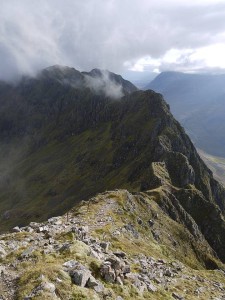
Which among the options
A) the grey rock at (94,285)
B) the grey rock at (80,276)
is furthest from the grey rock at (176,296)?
the grey rock at (80,276)

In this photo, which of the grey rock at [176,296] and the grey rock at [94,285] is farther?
the grey rock at [176,296]

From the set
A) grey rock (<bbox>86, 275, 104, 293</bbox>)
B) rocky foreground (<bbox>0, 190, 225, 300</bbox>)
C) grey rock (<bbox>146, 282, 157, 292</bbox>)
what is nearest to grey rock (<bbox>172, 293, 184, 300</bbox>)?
rocky foreground (<bbox>0, 190, 225, 300</bbox>)

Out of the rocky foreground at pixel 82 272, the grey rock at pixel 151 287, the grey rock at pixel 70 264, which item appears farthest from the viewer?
the grey rock at pixel 151 287

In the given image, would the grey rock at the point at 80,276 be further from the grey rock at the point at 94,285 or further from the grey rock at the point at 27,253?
the grey rock at the point at 27,253

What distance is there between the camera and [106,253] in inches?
1825

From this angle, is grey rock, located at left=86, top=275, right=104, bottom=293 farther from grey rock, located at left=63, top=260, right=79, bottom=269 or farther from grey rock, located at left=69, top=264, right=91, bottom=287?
grey rock, located at left=63, top=260, right=79, bottom=269

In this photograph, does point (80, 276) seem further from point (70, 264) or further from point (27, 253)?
point (27, 253)

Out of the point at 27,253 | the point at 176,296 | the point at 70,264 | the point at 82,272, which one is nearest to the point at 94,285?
the point at 82,272

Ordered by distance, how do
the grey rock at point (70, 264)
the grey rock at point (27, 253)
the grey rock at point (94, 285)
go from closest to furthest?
the grey rock at point (94, 285) → the grey rock at point (70, 264) → the grey rock at point (27, 253)

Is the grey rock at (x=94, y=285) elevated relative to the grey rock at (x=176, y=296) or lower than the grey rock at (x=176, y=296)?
elevated

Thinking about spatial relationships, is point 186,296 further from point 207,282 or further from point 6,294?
point 6,294

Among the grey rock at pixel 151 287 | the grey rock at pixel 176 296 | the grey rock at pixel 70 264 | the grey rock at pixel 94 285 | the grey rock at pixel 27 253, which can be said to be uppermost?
the grey rock at pixel 70 264

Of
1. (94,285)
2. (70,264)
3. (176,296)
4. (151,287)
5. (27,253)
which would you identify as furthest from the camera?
(176,296)

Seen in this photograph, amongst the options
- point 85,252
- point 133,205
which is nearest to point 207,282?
point 85,252
